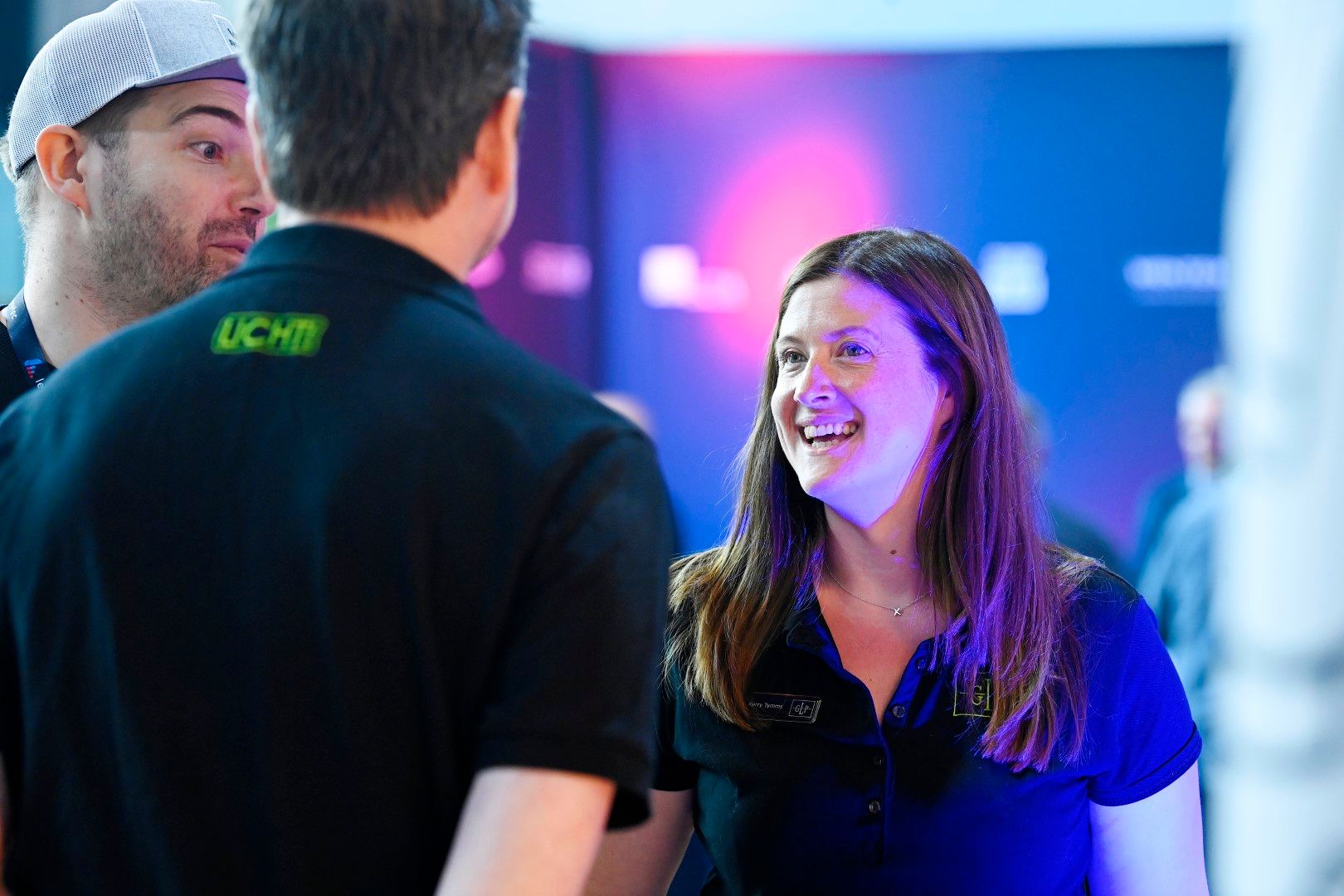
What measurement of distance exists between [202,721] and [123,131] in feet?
3.53

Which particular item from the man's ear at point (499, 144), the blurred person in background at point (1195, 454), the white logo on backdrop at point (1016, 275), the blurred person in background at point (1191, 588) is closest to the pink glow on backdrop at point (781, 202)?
the white logo on backdrop at point (1016, 275)

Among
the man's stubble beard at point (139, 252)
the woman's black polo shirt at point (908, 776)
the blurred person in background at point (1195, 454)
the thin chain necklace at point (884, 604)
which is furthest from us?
the blurred person in background at point (1195, 454)

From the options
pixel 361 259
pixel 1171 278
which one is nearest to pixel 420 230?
pixel 361 259

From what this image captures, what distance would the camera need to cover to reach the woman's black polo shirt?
165 cm

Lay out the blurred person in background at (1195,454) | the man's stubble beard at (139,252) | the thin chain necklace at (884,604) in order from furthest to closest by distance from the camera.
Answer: the blurred person in background at (1195,454)
the thin chain necklace at (884,604)
the man's stubble beard at (139,252)

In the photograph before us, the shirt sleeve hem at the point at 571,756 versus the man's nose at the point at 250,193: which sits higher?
the man's nose at the point at 250,193

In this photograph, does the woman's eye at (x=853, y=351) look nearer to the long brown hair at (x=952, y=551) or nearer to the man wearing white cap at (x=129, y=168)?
the long brown hair at (x=952, y=551)

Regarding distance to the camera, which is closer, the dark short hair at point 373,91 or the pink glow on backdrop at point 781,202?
the dark short hair at point 373,91

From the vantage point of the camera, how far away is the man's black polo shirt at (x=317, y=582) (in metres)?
0.91

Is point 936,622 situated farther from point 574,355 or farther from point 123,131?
point 574,355

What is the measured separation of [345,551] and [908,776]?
3.26 feet

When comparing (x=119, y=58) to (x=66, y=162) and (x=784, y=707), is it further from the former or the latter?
(x=784, y=707)

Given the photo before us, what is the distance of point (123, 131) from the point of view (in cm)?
175

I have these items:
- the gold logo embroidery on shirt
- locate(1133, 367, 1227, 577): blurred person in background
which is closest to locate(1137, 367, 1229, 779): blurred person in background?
locate(1133, 367, 1227, 577): blurred person in background
